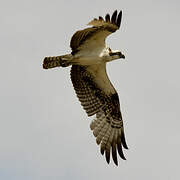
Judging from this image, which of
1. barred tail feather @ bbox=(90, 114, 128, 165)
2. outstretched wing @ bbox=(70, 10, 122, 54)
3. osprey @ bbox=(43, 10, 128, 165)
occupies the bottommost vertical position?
barred tail feather @ bbox=(90, 114, 128, 165)

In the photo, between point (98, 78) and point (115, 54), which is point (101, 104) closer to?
point (98, 78)

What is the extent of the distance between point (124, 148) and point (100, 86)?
63.7 inches

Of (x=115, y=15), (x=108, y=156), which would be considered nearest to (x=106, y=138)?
(x=108, y=156)

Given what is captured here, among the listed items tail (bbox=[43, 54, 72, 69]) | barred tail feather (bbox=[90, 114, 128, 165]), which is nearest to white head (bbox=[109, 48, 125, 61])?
tail (bbox=[43, 54, 72, 69])

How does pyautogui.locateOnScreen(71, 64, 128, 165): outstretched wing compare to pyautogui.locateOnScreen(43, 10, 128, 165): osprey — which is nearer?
pyautogui.locateOnScreen(43, 10, 128, 165): osprey

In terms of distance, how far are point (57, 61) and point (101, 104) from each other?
2.04 metres

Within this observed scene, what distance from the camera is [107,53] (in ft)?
56.0

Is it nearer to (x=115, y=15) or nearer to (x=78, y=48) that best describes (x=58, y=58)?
(x=78, y=48)

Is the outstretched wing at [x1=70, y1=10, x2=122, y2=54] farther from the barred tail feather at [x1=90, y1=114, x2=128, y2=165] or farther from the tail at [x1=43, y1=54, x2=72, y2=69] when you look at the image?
the barred tail feather at [x1=90, y1=114, x2=128, y2=165]

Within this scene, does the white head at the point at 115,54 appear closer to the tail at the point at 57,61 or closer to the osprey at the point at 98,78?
the osprey at the point at 98,78

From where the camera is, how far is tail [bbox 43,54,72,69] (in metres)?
17.1

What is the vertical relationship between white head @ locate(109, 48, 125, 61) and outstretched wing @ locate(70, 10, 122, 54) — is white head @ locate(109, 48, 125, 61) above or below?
below

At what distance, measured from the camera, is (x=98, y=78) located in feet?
59.5

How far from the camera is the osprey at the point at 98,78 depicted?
1669 cm
